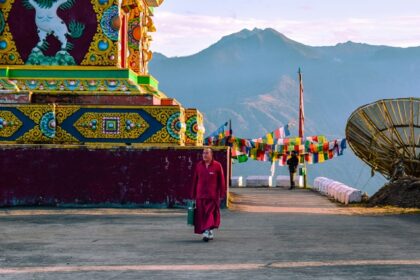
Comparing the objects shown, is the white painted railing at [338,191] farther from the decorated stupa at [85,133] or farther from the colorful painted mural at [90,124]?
the colorful painted mural at [90,124]

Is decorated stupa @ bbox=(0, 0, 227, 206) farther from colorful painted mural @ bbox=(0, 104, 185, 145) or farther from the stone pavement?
the stone pavement

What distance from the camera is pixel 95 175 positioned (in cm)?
2320

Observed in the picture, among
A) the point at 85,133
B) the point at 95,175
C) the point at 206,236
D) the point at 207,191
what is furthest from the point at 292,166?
the point at 206,236

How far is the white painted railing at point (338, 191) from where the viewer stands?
30391 mm

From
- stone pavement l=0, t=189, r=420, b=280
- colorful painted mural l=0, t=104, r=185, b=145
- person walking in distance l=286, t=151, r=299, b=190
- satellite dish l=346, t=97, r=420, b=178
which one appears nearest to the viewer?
stone pavement l=0, t=189, r=420, b=280

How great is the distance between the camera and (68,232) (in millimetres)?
16188

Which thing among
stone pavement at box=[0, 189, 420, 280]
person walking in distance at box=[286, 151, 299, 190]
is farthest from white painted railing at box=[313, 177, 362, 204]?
stone pavement at box=[0, 189, 420, 280]

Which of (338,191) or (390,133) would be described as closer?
(390,133)

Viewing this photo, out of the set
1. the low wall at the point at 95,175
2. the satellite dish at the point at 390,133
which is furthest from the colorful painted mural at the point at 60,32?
the satellite dish at the point at 390,133

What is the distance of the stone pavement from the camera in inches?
403

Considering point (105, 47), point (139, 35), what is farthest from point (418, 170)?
point (105, 47)

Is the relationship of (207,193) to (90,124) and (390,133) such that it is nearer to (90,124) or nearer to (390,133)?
(90,124)

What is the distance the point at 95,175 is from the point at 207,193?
7896 millimetres

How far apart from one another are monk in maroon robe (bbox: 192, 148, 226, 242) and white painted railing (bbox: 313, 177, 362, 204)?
592 inches
